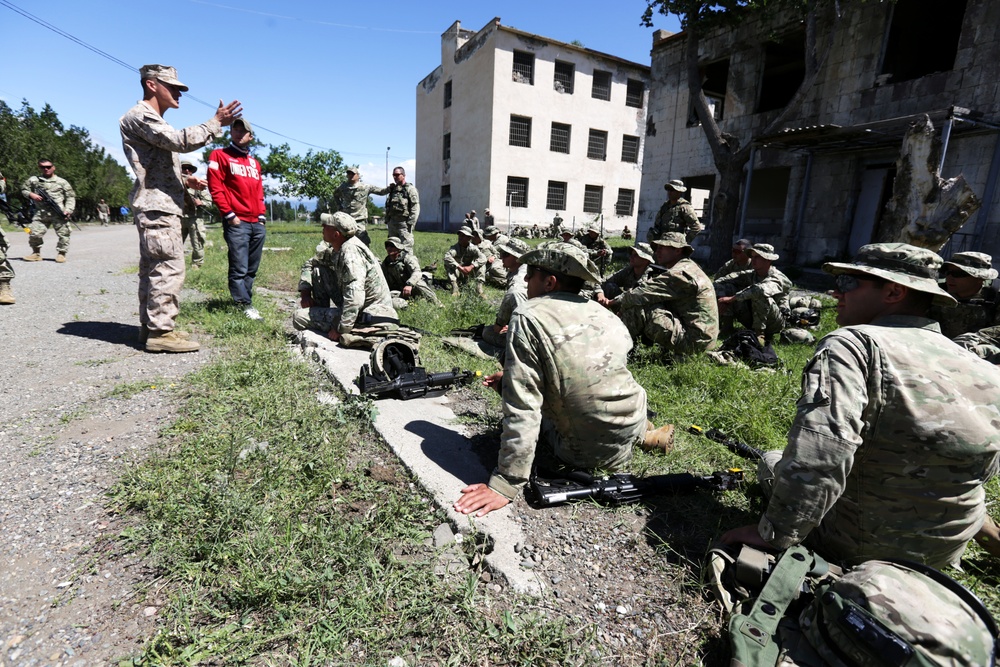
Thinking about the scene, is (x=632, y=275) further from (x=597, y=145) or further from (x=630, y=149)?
(x=630, y=149)

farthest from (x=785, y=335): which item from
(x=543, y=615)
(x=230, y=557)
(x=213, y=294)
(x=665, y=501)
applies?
(x=213, y=294)

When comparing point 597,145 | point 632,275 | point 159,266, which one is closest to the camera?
point 159,266

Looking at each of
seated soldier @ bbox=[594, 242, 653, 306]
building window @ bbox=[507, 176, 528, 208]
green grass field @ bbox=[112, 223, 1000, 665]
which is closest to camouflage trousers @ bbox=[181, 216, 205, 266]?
green grass field @ bbox=[112, 223, 1000, 665]

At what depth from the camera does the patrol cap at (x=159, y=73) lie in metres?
4.24

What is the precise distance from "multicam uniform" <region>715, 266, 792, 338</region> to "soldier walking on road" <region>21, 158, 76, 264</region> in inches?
527

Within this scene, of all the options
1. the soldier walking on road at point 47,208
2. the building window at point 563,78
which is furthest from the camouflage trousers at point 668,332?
the building window at point 563,78

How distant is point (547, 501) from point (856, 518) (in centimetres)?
130

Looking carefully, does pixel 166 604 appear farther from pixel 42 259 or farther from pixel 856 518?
pixel 42 259

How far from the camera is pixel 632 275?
7.24 m

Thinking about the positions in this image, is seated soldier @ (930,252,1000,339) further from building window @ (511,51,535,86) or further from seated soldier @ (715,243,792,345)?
building window @ (511,51,535,86)

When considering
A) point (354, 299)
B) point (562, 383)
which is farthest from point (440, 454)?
point (354, 299)

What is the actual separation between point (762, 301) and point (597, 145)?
2555 centimetres

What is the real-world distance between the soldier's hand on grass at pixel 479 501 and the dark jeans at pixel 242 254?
4486mm

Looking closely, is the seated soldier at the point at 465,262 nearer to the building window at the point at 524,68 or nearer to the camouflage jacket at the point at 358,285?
the camouflage jacket at the point at 358,285
